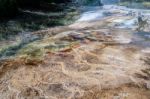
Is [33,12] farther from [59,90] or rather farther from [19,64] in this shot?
[59,90]

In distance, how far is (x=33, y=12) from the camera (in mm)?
8273

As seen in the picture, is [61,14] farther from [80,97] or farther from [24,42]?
[80,97]

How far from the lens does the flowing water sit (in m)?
3.38

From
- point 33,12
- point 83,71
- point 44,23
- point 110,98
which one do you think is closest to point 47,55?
point 83,71

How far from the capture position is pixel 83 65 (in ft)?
13.4

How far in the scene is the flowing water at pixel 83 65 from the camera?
3379 mm

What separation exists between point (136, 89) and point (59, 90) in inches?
36.1

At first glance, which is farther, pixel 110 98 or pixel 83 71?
pixel 83 71

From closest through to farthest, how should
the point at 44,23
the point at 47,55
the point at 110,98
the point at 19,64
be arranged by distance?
1. the point at 110,98
2. the point at 19,64
3. the point at 47,55
4. the point at 44,23

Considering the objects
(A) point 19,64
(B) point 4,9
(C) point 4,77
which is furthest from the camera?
(B) point 4,9

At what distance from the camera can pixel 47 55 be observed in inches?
177

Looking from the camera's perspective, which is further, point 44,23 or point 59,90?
point 44,23

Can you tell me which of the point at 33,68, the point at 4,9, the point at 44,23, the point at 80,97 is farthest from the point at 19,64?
the point at 4,9

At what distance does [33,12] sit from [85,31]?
3001 mm
